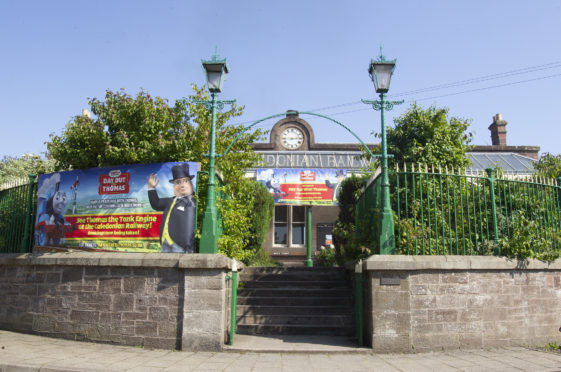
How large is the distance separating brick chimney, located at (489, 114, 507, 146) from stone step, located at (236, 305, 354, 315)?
19.8 meters

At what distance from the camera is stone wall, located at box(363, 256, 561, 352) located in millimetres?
6152

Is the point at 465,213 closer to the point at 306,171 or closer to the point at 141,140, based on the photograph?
the point at 141,140

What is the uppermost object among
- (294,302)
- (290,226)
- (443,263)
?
(290,226)

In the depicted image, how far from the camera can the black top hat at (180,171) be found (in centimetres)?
714

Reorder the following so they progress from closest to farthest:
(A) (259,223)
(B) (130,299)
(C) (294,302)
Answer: (B) (130,299), (C) (294,302), (A) (259,223)

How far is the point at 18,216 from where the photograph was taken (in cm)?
862

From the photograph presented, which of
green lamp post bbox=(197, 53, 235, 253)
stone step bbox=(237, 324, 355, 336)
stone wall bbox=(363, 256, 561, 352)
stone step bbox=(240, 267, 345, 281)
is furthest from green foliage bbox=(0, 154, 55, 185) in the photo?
stone wall bbox=(363, 256, 561, 352)

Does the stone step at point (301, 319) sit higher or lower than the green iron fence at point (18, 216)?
lower

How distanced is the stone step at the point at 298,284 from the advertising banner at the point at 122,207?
2.36 m

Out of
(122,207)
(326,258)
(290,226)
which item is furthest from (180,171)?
(290,226)

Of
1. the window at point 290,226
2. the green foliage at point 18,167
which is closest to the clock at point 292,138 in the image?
the window at point 290,226

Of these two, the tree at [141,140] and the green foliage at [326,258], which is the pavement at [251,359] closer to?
the tree at [141,140]

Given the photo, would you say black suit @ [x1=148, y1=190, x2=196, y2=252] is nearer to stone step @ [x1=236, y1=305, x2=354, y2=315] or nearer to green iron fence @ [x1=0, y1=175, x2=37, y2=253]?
stone step @ [x1=236, y1=305, x2=354, y2=315]

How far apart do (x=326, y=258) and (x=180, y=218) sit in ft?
27.2
